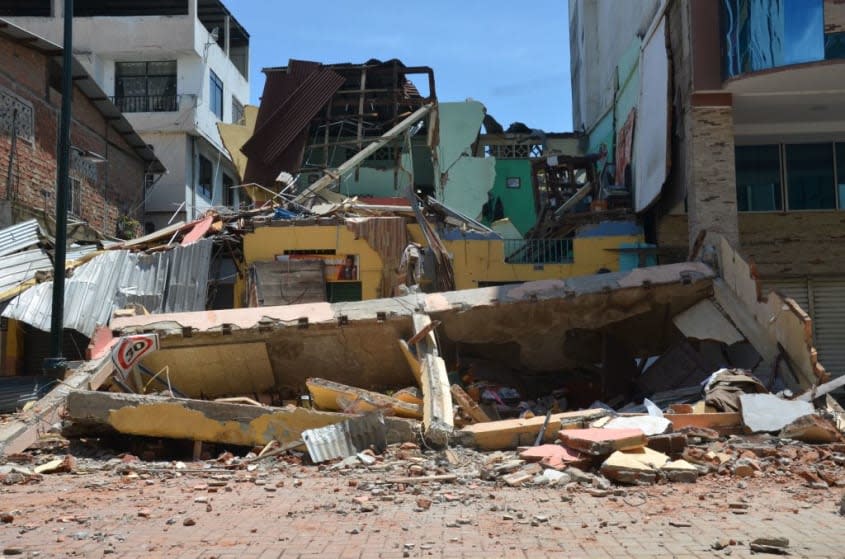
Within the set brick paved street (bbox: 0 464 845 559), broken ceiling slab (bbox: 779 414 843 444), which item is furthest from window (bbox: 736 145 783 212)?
brick paved street (bbox: 0 464 845 559)

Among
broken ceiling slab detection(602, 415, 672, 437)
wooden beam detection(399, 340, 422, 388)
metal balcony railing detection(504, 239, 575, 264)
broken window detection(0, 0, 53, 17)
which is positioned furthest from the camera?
broken window detection(0, 0, 53, 17)

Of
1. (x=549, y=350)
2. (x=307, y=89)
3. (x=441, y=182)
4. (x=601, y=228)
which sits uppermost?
(x=307, y=89)

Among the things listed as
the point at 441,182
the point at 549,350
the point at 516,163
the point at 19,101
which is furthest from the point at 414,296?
the point at 516,163

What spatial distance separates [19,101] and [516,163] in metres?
17.4

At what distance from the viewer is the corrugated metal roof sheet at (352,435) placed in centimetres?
909

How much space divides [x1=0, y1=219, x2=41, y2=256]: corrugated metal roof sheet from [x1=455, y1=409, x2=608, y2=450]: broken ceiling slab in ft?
34.3

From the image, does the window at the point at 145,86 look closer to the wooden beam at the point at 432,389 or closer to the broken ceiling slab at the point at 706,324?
the wooden beam at the point at 432,389

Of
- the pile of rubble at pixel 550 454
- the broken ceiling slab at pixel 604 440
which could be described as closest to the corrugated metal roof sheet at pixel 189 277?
the pile of rubble at pixel 550 454

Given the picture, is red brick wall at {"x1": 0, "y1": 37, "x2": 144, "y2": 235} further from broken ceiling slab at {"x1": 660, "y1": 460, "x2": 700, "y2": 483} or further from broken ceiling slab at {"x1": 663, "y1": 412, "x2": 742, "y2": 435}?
broken ceiling slab at {"x1": 660, "y1": 460, "x2": 700, "y2": 483}

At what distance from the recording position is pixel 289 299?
62.2 feet

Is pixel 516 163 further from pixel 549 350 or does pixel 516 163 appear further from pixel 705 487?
pixel 705 487

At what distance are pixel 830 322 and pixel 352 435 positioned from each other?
40.4 feet

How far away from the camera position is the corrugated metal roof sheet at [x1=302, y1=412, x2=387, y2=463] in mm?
9094

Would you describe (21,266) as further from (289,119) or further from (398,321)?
(289,119)
